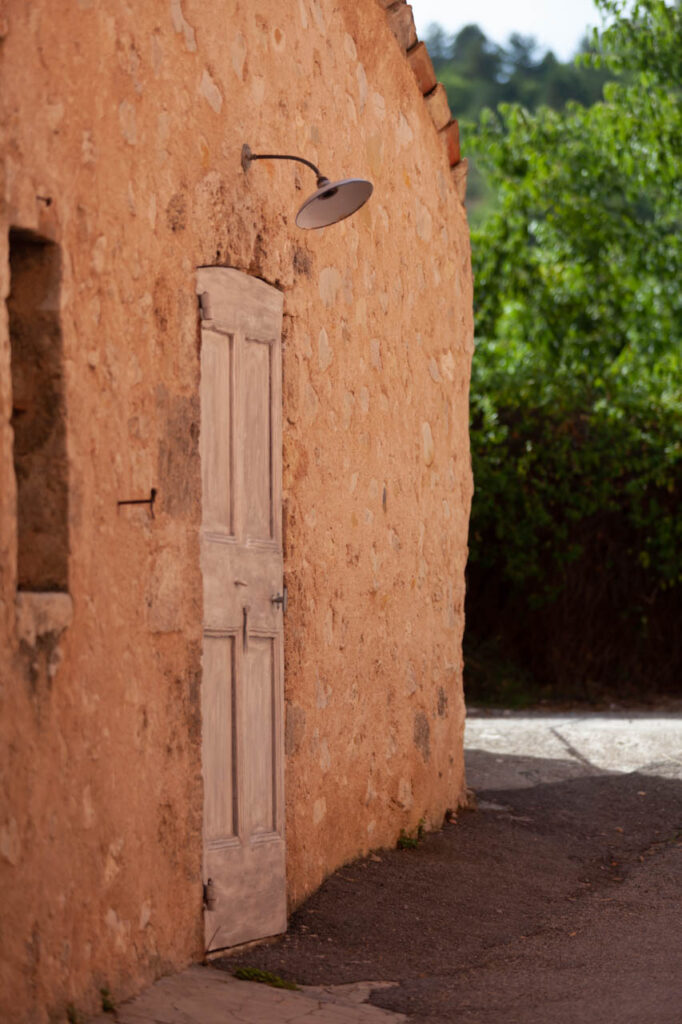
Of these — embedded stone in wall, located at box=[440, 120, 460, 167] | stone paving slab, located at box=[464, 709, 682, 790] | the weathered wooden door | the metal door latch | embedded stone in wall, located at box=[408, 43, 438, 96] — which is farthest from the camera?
stone paving slab, located at box=[464, 709, 682, 790]

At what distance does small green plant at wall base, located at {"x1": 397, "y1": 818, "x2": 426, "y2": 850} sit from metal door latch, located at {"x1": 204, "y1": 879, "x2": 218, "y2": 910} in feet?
6.02

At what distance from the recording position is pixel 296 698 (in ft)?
17.1

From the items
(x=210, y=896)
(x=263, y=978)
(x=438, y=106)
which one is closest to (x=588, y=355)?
(x=438, y=106)

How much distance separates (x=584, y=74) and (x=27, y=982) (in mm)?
49050

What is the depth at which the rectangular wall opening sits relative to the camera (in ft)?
12.4

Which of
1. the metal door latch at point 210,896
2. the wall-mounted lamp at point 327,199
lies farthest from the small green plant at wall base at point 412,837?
the wall-mounted lamp at point 327,199

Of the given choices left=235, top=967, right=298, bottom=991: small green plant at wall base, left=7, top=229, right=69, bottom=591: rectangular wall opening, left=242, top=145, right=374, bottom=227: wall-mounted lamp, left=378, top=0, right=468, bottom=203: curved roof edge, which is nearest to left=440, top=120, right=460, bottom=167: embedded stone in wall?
left=378, top=0, right=468, bottom=203: curved roof edge

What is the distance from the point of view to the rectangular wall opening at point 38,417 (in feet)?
12.4

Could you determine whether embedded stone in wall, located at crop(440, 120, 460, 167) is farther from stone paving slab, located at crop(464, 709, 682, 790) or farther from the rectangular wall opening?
the rectangular wall opening

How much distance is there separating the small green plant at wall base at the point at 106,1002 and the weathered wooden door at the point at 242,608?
2.22 feet


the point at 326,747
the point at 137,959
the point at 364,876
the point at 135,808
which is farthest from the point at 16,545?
the point at 364,876

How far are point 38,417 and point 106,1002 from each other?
1.68 meters

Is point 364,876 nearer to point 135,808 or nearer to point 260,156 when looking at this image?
point 135,808

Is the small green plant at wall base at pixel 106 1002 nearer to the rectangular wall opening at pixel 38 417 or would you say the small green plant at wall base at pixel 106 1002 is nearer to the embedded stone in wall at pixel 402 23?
the rectangular wall opening at pixel 38 417
